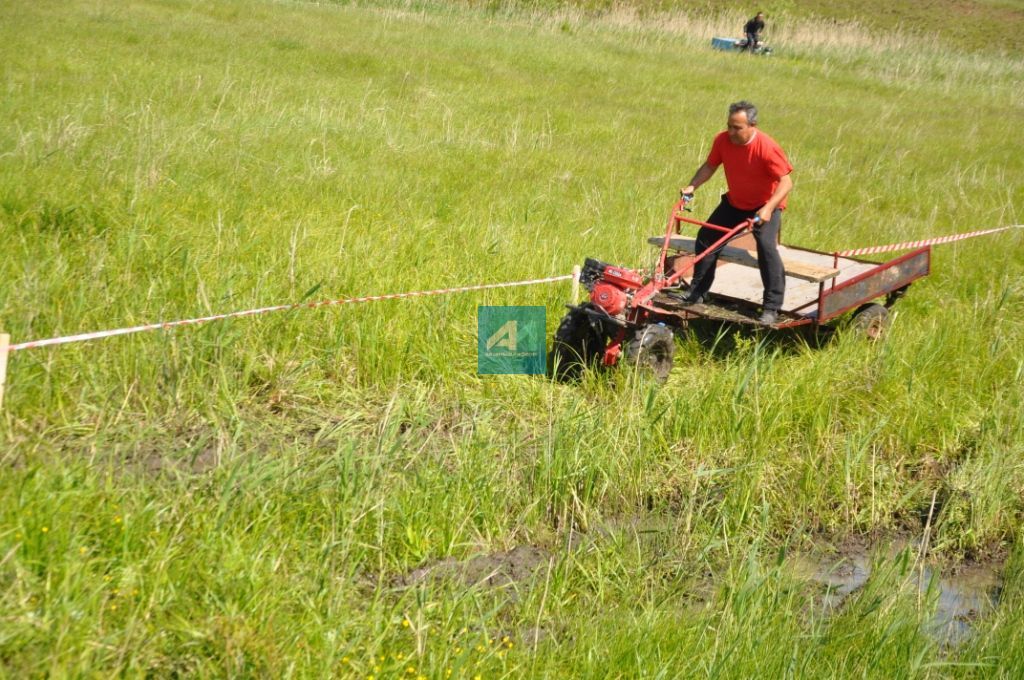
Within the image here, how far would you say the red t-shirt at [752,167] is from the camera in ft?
22.6

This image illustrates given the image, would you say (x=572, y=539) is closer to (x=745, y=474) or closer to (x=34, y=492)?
(x=745, y=474)

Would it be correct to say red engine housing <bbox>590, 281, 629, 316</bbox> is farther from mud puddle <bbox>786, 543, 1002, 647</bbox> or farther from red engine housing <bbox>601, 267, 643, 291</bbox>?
mud puddle <bbox>786, 543, 1002, 647</bbox>

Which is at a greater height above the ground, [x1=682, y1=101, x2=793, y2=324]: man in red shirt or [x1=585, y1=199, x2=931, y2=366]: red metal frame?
[x1=682, y1=101, x2=793, y2=324]: man in red shirt

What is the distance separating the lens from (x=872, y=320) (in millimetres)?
7531

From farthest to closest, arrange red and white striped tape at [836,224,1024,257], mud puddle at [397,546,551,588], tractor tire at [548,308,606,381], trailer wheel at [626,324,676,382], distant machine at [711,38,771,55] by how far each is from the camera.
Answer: distant machine at [711,38,771,55], red and white striped tape at [836,224,1024,257], tractor tire at [548,308,606,381], trailer wheel at [626,324,676,382], mud puddle at [397,546,551,588]

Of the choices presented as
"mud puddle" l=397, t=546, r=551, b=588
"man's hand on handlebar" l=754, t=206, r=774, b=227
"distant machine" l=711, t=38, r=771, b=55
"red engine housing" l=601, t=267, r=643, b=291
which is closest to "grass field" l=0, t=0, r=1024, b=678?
"mud puddle" l=397, t=546, r=551, b=588

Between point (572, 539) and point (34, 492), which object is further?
point (572, 539)

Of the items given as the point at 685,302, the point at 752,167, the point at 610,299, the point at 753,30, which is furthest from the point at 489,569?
the point at 753,30

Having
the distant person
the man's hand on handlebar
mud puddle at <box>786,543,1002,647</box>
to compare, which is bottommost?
mud puddle at <box>786,543,1002,647</box>

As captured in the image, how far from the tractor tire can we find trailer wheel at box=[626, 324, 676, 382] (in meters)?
0.29

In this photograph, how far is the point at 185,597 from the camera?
3676 mm

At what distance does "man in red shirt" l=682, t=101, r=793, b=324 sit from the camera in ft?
22.6

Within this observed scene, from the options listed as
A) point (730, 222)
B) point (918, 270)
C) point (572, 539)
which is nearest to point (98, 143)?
point (730, 222)

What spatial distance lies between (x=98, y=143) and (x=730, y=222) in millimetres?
5363
